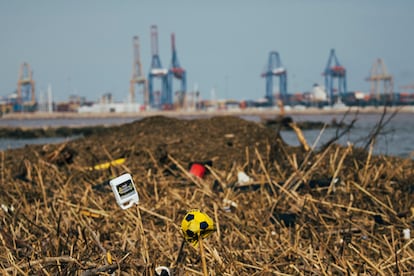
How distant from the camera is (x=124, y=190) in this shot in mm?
2449

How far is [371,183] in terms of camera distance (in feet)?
18.6

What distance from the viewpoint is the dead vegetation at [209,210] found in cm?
294

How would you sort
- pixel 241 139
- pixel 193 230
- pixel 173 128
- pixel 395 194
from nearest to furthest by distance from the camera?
pixel 193 230
pixel 395 194
pixel 241 139
pixel 173 128

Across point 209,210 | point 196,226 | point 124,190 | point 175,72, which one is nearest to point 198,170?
point 209,210

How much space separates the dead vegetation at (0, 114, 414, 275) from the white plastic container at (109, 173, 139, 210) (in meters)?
0.22

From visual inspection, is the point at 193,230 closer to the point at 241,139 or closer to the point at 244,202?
the point at 244,202

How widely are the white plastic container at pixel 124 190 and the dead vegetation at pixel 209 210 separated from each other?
22 cm

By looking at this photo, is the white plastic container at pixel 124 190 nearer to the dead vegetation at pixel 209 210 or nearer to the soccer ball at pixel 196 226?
the dead vegetation at pixel 209 210

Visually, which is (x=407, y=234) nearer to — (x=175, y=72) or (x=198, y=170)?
(x=198, y=170)

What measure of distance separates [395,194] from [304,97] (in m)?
145

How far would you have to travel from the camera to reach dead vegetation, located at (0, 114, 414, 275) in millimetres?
2939

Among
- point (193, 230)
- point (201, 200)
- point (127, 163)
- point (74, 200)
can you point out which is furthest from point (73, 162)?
point (193, 230)

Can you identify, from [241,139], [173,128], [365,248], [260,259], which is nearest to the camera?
[260,259]

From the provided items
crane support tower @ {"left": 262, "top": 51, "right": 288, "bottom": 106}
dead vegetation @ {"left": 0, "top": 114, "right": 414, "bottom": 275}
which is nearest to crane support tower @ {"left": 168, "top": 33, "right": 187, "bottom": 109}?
crane support tower @ {"left": 262, "top": 51, "right": 288, "bottom": 106}
